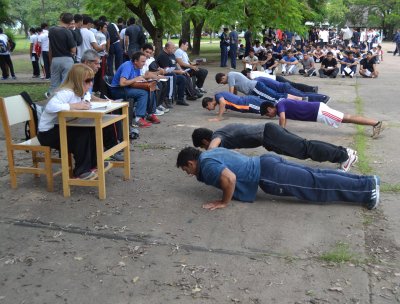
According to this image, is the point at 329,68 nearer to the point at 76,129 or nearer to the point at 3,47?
the point at 3,47

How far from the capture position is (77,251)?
368 cm

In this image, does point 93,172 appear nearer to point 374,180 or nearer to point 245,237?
point 245,237

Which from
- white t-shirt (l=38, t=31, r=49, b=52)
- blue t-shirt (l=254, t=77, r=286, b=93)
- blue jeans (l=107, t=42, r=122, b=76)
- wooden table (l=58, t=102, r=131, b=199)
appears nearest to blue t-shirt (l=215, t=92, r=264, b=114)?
blue t-shirt (l=254, t=77, r=286, b=93)

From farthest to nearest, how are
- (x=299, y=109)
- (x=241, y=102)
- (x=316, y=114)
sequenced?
(x=241, y=102) → (x=299, y=109) → (x=316, y=114)

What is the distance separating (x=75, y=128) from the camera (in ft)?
15.6

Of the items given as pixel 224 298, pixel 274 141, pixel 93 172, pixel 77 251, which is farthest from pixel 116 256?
pixel 274 141

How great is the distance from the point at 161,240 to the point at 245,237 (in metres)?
0.71

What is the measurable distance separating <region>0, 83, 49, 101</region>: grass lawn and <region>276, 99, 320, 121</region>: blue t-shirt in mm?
6100

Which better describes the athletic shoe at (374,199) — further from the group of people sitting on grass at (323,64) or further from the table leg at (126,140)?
the group of people sitting on grass at (323,64)

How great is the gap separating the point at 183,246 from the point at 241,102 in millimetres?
5402

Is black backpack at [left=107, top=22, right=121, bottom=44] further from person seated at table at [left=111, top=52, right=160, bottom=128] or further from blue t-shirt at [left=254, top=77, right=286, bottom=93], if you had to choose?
blue t-shirt at [left=254, top=77, right=286, bottom=93]

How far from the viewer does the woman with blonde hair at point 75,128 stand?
4750mm

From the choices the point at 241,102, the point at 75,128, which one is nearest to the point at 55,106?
the point at 75,128

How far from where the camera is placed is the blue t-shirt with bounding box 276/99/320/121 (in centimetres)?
709
